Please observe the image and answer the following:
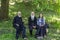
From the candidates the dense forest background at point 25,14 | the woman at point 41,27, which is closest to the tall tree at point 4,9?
the dense forest background at point 25,14

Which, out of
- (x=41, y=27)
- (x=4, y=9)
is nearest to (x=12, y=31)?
(x=41, y=27)

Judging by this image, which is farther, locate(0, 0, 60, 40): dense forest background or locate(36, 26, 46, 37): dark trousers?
locate(0, 0, 60, 40): dense forest background

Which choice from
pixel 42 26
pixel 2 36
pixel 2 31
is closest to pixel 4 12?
pixel 2 31

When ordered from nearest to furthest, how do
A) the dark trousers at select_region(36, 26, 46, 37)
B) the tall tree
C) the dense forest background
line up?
the dark trousers at select_region(36, 26, 46, 37) → the dense forest background → the tall tree

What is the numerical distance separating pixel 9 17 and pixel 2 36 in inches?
135

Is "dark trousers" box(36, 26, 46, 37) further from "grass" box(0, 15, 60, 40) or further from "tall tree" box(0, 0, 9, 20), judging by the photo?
"tall tree" box(0, 0, 9, 20)

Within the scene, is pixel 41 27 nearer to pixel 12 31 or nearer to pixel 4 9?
pixel 12 31

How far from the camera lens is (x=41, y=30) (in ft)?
33.9

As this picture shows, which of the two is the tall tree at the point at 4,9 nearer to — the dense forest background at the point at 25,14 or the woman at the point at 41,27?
the dense forest background at the point at 25,14

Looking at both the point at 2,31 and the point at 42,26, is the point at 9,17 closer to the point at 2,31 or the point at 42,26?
the point at 2,31

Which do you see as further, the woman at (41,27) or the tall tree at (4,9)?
the tall tree at (4,9)

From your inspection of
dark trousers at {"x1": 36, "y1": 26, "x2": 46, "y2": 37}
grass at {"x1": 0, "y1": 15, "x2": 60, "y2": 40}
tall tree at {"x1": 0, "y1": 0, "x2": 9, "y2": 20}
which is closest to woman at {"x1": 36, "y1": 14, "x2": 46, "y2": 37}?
dark trousers at {"x1": 36, "y1": 26, "x2": 46, "y2": 37}

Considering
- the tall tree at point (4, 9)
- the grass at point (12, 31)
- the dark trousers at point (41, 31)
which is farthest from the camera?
the tall tree at point (4, 9)

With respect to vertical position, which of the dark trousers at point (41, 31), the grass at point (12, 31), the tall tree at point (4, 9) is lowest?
the grass at point (12, 31)
